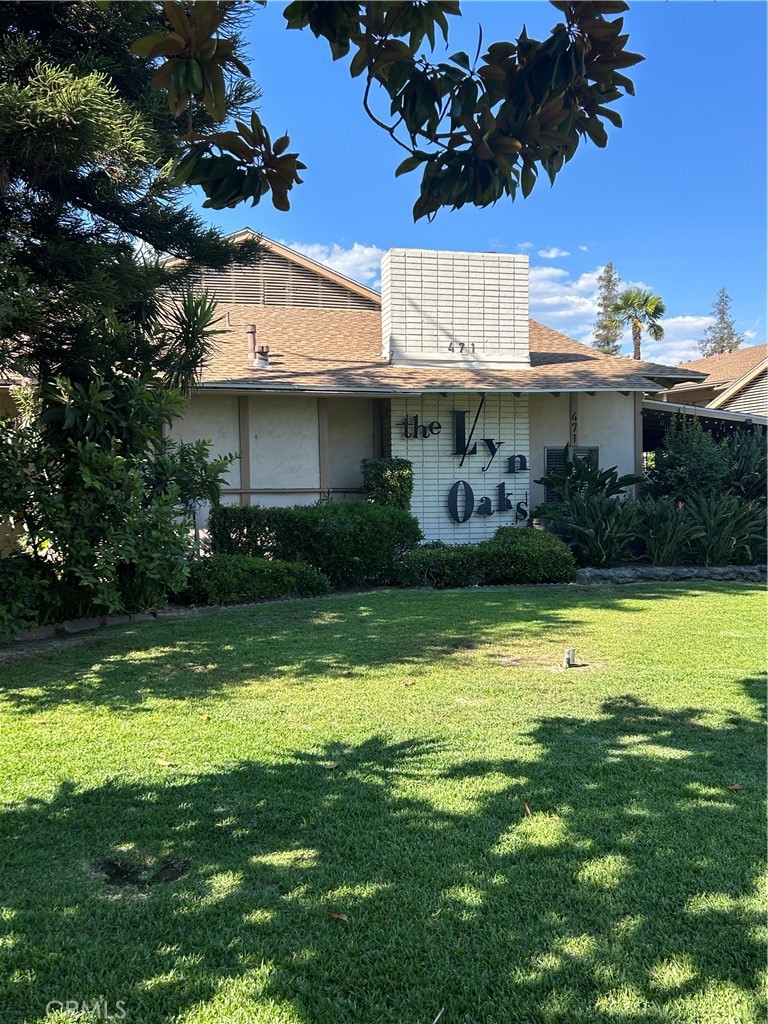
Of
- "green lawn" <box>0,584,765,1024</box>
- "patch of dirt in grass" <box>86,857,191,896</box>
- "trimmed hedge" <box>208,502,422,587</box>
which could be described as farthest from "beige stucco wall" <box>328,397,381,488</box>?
"patch of dirt in grass" <box>86,857,191,896</box>

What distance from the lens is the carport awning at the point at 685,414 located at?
15852 millimetres

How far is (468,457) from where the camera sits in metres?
14.6

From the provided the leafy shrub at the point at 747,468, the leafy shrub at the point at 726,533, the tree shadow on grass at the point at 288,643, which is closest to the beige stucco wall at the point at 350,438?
the tree shadow on grass at the point at 288,643

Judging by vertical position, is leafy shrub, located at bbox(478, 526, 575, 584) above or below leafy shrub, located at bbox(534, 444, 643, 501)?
below

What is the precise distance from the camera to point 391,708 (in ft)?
18.0

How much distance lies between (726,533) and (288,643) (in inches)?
357

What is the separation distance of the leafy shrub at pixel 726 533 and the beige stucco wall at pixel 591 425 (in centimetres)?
239

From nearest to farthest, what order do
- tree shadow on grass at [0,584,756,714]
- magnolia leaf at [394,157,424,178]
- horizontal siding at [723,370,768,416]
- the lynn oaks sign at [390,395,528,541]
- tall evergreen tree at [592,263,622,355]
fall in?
magnolia leaf at [394,157,424,178]
tree shadow on grass at [0,584,756,714]
the lynn oaks sign at [390,395,528,541]
horizontal siding at [723,370,768,416]
tall evergreen tree at [592,263,622,355]

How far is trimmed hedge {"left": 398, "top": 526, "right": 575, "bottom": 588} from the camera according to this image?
1180cm

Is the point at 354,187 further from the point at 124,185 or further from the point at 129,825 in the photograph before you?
the point at 129,825

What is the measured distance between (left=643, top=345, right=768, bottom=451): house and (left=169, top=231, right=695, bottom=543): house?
44.6 inches

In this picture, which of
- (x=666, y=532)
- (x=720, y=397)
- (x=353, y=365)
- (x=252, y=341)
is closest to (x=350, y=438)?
(x=353, y=365)

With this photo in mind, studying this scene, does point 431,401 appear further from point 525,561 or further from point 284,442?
point 525,561

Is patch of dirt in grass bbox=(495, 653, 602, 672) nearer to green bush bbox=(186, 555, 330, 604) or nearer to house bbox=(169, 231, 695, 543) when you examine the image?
green bush bbox=(186, 555, 330, 604)
